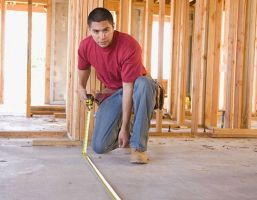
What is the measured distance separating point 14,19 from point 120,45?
12800 millimetres

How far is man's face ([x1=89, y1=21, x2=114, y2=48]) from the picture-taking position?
7.05ft

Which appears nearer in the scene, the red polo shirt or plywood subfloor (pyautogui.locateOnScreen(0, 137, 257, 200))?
plywood subfloor (pyautogui.locateOnScreen(0, 137, 257, 200))

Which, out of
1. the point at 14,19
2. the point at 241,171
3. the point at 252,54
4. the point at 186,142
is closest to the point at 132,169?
the point at 241,171

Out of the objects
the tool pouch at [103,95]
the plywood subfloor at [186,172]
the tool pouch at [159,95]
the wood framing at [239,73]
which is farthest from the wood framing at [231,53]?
the tool pouch at [103,95]

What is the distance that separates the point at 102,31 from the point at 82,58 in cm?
36

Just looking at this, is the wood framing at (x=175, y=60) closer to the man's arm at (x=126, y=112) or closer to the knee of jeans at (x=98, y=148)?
the knee of jeans at (x=98, y=148)

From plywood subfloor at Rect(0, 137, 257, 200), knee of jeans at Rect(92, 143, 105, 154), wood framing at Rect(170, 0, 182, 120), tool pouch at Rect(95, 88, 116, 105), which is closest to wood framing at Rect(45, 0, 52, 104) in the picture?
wood framing at Rect(170, 0, 182, 120)

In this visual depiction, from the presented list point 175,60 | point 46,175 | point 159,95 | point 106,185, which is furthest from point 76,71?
point 175,60

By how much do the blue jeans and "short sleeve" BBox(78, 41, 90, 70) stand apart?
0.27 m

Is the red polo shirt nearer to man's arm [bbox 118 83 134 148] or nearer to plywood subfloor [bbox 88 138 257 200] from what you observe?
man's arm [bbox 118 83 134 148]

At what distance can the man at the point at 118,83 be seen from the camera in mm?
2193

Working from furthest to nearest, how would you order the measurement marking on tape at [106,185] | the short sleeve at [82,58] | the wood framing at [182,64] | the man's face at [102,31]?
the wood framing at [182,64], the short sleeve at [82,58], the man's face at [102,31], the measurement marking on tape at [106,185]

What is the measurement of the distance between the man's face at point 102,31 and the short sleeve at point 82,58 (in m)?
0.22

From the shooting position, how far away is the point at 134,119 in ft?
7.60
